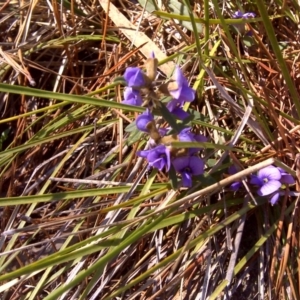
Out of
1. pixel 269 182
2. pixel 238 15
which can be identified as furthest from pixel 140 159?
pixel 238 15

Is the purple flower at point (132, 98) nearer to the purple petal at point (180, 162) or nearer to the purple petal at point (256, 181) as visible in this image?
the purple petal at point (180, 162)

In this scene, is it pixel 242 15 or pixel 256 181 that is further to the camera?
pixel 242 15

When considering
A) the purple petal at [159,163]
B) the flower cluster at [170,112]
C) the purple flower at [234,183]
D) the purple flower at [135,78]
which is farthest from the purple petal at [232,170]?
the purple flower at [135,78]

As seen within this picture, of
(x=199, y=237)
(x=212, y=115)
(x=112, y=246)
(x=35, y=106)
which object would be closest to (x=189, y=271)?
(x=199, y=237)

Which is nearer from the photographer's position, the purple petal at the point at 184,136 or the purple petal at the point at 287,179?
the purple petal at the point at 184,136

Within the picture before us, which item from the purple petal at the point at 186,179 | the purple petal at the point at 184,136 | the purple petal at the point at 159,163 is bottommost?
the purple petal at the point at 186,179

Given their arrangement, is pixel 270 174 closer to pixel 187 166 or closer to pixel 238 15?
pixel 187 166

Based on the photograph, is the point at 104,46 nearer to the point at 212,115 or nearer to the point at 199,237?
the point at 212,115
